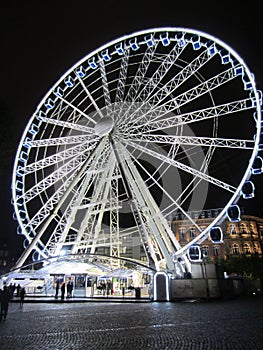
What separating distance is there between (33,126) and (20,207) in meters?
5.82

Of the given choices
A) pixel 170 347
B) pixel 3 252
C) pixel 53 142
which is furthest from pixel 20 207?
pixel 3 252

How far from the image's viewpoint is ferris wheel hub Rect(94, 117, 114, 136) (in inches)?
739

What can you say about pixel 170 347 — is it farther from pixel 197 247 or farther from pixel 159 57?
pixel 159 57

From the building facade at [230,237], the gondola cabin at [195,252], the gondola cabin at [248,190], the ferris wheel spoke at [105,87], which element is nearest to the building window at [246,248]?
the building facade at [230,237]

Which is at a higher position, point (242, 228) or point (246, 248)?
point (242, 228)

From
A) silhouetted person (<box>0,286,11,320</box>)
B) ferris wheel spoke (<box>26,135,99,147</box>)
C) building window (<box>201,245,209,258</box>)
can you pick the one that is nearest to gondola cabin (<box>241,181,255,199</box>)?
ferris wheel spoke (<box>26,135,99,147</box>)

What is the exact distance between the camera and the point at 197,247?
55.9 feet

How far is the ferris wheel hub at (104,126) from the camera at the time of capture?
18766 mm

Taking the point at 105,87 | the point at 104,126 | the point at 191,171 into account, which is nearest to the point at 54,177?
the point at 104,126

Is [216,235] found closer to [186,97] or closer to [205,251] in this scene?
[186,97]

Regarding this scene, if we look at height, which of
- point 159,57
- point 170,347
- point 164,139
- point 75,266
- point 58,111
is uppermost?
point 159,57

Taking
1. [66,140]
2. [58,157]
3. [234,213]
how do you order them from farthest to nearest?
[58,157] < [66,140] < [234,213]

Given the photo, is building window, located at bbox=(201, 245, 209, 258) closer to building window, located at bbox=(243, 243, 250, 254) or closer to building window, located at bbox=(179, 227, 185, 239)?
building window, located at bbox=(179, 227, 185, 239)

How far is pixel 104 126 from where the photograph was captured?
18922 mm
